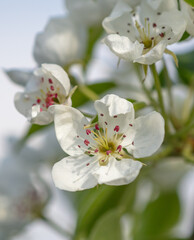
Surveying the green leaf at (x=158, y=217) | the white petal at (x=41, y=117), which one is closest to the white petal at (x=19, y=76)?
the white petal at (x=41, y=117)

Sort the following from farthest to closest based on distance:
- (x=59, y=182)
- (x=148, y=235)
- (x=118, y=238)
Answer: (x=148, y=235), (x=118, y=238), (x=59, y=182)

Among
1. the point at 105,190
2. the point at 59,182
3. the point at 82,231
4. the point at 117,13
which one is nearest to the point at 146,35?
the point at 117,13

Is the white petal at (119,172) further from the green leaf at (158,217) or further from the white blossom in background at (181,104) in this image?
the green leaf at (158,217)

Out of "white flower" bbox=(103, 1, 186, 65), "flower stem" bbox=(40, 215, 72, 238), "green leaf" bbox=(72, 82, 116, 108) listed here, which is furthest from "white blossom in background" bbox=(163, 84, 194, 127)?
"flower stem" bbox=(40, 215, 72, 238)

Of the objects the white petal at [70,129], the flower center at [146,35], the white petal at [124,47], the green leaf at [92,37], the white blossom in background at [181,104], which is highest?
the white petal at [124,47]

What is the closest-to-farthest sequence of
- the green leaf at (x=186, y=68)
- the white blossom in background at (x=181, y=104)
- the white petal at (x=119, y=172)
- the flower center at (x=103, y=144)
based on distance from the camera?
the white petal at (x=119, y=172) → the flower center at (x=103, y=144) → the white blossom in background at (x=181, y=104) → the green leaf at (x=186, y=68)

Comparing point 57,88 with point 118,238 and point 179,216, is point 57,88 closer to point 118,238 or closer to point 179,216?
point 118,238
